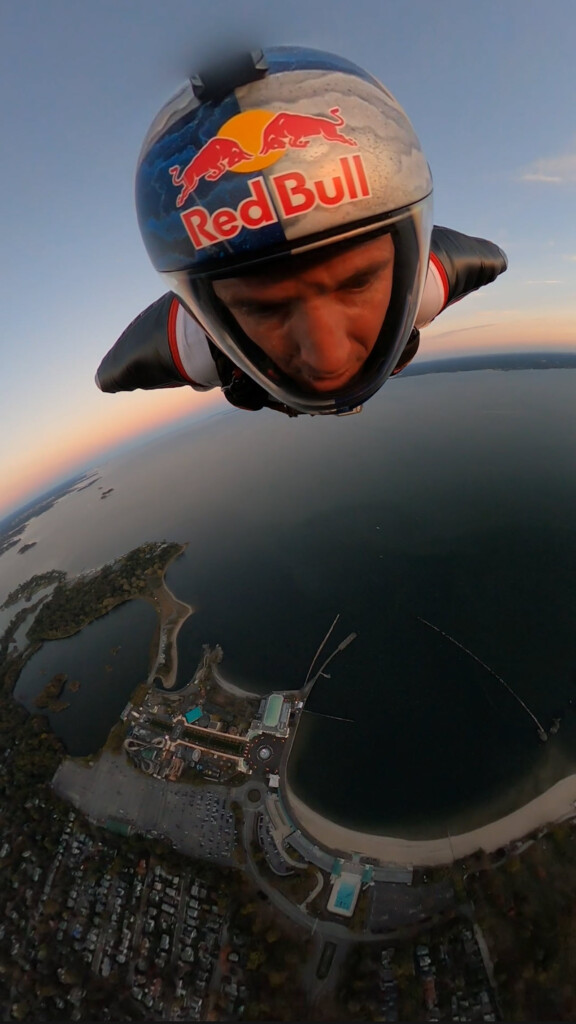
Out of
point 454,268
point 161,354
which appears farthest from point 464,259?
point 161,354

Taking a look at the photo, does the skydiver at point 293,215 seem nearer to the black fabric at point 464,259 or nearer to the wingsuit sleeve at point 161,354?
the wingsuit sleeve at point 161,354

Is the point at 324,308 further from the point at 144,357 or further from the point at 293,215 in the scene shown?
the point at 144,357

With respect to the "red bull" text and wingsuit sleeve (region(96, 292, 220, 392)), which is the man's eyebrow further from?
wingsuit sleeve (region(96, 292, 220, 392))

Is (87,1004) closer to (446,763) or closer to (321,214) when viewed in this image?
(446,763)

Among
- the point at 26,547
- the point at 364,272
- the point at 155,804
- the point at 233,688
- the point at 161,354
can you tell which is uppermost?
Result: the point at 161,354

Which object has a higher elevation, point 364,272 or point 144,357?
point 144,357

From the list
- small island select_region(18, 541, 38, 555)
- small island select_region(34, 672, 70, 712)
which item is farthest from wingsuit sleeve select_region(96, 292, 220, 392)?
small island select_region(18, 541, 38, 555)

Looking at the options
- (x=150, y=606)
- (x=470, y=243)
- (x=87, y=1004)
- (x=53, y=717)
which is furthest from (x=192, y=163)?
(x=150, y=606)
